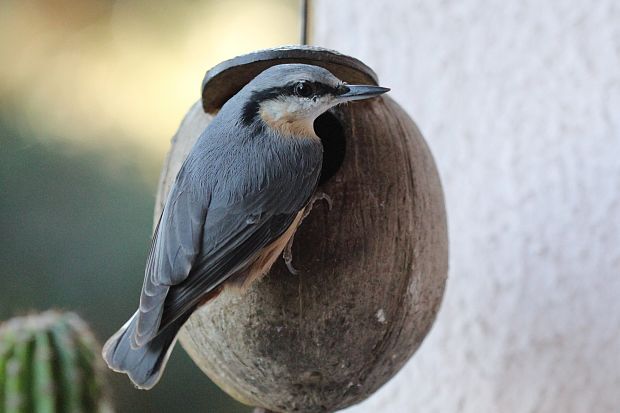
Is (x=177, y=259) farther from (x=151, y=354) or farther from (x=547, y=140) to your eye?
(x=547, y=140)

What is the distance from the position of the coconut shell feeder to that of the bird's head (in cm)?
3

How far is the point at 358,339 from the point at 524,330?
56 centimetres

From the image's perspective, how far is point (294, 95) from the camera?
1.03 meters

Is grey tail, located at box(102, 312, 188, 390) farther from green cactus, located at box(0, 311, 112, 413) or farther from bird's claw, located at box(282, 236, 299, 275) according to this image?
green cactus, located at box(0, 311, 112, 413)

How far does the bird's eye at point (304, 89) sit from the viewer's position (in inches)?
39.8

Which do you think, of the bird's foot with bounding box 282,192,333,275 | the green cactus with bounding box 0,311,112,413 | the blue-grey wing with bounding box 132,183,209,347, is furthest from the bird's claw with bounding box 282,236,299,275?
the green cactus with bounding box 0,311,112,413

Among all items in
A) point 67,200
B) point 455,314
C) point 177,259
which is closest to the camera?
point 177,259

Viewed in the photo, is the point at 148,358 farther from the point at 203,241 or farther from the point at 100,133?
the point at 100,133

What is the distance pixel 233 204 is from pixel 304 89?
17 cm

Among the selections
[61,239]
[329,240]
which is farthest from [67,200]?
[329,240]

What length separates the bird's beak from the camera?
1001mm

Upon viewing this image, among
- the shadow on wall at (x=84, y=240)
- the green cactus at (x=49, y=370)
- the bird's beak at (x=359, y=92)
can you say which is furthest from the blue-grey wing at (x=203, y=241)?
the shadow on wall at (x=84, y=240)

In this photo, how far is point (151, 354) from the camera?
0.96 meters

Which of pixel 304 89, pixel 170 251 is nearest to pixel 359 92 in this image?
pixel 304 89
